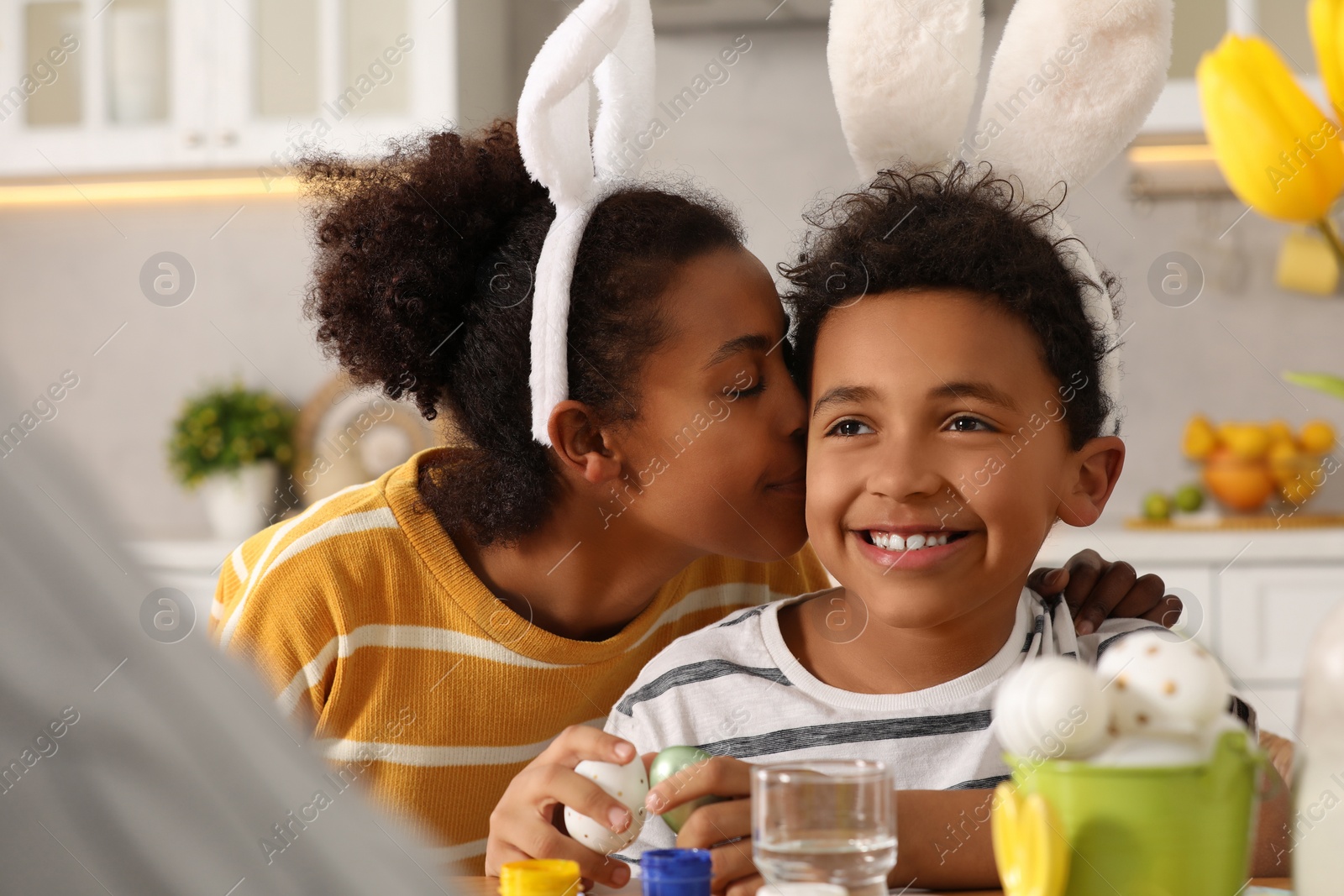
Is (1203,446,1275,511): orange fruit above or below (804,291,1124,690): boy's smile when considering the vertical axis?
below

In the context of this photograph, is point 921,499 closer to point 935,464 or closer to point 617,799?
point 935,464

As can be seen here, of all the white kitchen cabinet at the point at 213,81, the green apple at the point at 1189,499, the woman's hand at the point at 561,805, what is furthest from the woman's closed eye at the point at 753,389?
the green apple at the point at 1189,499

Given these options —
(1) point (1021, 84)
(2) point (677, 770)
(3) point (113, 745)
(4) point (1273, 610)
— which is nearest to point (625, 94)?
(1) point (1021, 84)

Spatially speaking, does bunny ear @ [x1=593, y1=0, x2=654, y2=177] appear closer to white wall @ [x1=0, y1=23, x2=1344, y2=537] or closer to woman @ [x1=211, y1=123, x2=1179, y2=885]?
woman @ [x1=211, y1=123, x2=1179, y2=885]

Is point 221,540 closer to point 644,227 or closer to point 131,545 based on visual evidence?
point 644,227

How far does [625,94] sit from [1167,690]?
83 cm

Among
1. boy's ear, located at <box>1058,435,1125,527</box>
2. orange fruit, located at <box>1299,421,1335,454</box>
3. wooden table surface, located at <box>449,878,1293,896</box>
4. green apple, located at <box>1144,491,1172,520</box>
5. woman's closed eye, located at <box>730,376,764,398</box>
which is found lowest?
green apple, located at <box>1144,491,1172,520</box>

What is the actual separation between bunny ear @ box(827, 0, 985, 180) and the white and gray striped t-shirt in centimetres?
39

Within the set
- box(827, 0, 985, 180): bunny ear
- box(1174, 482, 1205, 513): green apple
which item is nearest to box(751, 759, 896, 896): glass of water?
box(827, 0, 985, 180): bunny ear

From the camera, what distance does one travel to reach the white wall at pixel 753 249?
2.96 metres

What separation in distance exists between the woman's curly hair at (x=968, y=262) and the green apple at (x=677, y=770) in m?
0.42

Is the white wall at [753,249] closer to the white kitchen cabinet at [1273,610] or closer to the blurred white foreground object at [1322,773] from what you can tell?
the white kitchen cabinet at [1273,610]

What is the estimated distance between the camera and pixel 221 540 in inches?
116

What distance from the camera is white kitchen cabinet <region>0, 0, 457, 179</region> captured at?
9.15ft
